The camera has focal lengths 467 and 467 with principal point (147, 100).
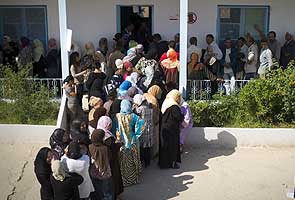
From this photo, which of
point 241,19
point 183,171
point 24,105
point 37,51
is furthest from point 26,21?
point 183,171

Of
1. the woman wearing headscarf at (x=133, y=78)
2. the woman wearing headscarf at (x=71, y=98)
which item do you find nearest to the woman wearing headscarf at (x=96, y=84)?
the woman wearing headscarf at (x=71, y=98)

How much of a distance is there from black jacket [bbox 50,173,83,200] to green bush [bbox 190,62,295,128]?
4138 millimetres

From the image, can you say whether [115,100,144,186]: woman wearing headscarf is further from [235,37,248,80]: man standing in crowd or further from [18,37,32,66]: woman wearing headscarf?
[18,37,32,66]: woman wearing headscarf

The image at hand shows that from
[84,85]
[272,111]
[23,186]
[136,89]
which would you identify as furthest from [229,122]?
[23,186]

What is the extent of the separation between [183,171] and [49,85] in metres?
4.53

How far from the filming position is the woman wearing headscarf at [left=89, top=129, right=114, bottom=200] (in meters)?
6.75

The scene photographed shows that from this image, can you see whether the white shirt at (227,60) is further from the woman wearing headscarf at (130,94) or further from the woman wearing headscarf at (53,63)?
the woman wearing headscarf at (53,63)

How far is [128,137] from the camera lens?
25.8 ft

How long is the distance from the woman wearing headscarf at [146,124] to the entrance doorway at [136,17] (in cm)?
445

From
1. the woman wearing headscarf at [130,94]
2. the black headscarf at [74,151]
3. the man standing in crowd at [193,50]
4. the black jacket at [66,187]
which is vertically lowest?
the black jacket at [66,187]

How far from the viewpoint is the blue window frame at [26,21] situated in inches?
500

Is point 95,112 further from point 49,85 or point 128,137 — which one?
point 49,85

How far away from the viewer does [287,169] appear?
8.64 meters

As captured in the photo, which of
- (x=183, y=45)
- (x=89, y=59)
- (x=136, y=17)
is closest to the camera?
(x=183, y=45)
